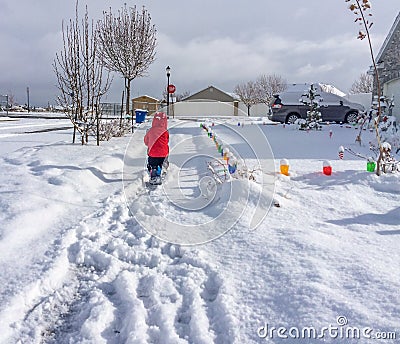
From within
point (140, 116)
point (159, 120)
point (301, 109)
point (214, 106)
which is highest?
point (214, 106)

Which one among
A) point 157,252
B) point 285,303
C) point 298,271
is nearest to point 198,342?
point 285,303

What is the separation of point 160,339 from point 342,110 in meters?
19.8

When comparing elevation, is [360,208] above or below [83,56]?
below

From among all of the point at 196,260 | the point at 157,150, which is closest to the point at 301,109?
the point at 157,150

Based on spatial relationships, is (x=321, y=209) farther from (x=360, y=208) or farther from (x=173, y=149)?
(x=173, y=149)

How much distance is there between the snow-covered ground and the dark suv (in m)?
13.7

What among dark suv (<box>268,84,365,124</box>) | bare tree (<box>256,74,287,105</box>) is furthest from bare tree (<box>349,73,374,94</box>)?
dark suv (<box>268,84,365,124</box>)

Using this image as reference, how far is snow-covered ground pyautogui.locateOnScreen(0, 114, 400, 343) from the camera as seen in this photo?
7.39 ft

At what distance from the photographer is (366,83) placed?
6059 centimetres

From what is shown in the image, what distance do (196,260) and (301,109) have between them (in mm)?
17496

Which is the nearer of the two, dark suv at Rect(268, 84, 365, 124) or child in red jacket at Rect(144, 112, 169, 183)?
child in red jacket at Rect(144, 112, 169, 183)

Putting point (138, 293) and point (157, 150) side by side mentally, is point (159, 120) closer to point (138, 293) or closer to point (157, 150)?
point (157, 150)

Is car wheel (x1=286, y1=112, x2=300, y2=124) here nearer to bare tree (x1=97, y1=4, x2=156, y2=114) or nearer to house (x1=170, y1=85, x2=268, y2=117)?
bare tree (x1=97, y1=4, x2=156, y2=114)

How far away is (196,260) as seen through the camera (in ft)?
10.5
